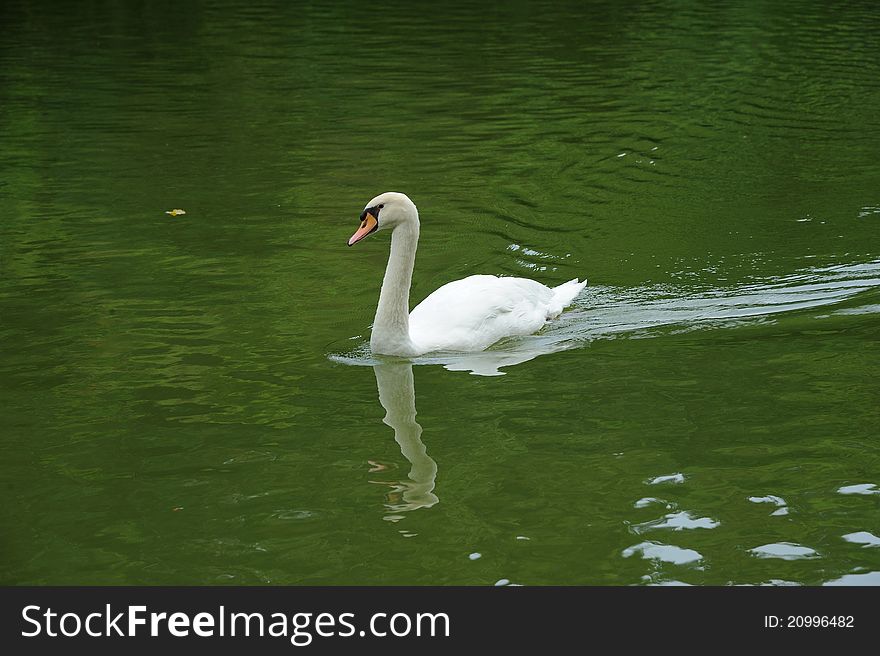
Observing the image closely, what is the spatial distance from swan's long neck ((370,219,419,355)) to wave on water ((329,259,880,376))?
145mm

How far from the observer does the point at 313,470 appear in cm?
722

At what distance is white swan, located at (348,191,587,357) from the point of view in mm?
9180

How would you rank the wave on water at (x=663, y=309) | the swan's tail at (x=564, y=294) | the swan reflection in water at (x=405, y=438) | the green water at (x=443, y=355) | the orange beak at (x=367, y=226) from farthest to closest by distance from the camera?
the swan's tail at (x=564, y=294) → the wave on water at (x=663, y=309) → the orange beak at (x=367, y=226) → the swan reflection in water at (x=405, y=438) → the green water at (x=443, y=355)

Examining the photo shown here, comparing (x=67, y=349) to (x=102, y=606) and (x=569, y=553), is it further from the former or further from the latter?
(x=569, y=553)

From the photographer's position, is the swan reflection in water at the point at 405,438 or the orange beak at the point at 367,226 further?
the orange beak at the point at 367,226

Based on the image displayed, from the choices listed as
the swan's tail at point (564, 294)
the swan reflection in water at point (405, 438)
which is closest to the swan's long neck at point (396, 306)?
the swan reflection in water at point (405, 438)

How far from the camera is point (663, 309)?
10289 millimetres

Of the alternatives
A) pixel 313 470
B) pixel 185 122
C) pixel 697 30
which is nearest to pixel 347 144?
pixel 185 122

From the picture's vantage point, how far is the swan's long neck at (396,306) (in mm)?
9148

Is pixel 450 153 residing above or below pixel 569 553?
above

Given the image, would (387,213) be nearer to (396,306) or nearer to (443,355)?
(396,306)

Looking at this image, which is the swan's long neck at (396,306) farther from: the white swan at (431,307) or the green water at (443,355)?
the green water at (443,355)

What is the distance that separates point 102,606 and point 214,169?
1113cm

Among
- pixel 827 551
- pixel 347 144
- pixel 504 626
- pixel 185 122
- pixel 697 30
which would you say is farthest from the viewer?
pixel 697 30
